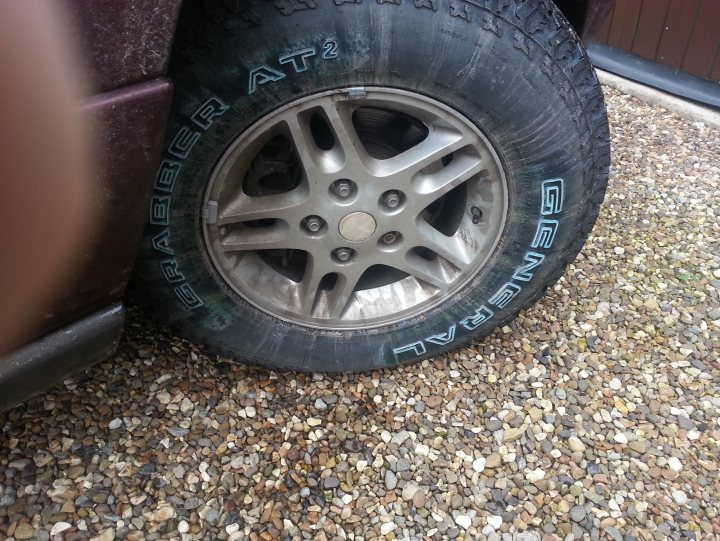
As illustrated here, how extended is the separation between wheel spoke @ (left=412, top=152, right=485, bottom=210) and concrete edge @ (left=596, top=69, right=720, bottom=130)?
109 inches

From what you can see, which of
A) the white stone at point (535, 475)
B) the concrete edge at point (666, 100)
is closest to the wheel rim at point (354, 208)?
the white stone at point (535, 475)

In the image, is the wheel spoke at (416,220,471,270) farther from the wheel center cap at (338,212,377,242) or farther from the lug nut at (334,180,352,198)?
the lug nut at (334,180,352,198)

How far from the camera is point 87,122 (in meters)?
1.37

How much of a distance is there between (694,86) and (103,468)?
399 cm

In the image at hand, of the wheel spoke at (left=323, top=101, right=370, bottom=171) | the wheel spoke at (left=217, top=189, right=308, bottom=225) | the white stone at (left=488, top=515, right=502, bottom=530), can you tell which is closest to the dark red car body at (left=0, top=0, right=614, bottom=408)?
the wheel spoke at (left=217, top=189, right=308, bottom=225)

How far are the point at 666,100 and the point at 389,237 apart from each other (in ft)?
9.66

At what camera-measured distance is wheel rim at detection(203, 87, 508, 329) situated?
1.90 m

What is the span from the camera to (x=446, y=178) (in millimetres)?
2041

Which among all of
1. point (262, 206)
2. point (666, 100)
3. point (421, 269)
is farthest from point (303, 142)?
point (666, 100)

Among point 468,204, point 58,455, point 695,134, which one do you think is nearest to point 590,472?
point 468,204

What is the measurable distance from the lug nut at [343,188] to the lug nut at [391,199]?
4.8 inches

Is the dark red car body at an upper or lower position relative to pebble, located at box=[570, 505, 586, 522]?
upper

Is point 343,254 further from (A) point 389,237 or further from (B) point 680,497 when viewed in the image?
(B) point 680,497

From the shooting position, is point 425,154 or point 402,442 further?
point 402,442
